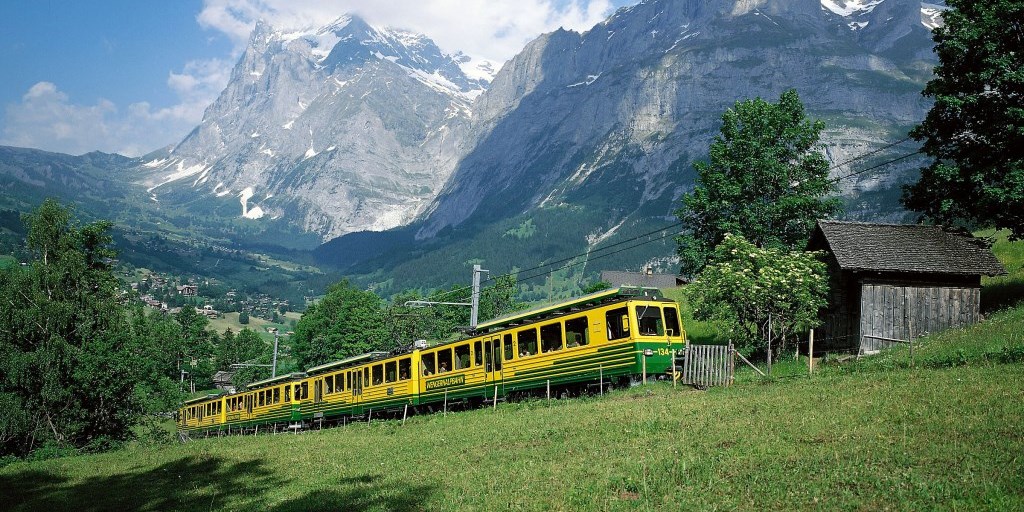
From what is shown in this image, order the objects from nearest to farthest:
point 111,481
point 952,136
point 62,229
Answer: point 111,481, point 952,136, point 62,229

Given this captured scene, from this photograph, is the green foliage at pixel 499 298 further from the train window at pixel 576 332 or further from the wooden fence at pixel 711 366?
the wooden fence at pixel 711 366

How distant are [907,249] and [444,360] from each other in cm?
2338

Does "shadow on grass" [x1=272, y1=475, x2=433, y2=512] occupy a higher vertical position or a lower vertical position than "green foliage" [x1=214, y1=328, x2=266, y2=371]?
higher

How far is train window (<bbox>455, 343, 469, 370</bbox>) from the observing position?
34656mm

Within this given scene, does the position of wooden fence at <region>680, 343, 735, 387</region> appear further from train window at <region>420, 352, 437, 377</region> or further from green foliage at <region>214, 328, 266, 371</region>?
green foliage at <region>214, 328, 266, 371</region>

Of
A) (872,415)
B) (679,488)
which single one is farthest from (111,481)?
(872,415)

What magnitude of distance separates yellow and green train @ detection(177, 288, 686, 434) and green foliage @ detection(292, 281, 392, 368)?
→ 44048mm

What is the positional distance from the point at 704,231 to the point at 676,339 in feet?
57.5

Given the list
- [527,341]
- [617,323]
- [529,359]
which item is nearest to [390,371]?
[527,341]

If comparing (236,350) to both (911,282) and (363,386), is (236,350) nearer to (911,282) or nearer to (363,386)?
(363,386)

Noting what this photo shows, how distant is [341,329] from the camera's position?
93.2m

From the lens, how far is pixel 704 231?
4488cm

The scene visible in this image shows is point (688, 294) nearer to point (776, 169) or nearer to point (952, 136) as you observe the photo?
point (776, 169)

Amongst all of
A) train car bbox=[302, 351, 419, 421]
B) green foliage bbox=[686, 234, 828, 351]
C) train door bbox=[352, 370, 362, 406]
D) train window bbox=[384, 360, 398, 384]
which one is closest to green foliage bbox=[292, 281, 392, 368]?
train car bbox=[302, 351, 419, 421]
